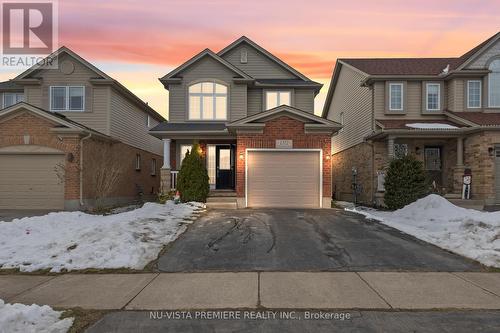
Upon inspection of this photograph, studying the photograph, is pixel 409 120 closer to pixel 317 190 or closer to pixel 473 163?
Result: pixel 473 163

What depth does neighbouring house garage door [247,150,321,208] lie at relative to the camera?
17500mm

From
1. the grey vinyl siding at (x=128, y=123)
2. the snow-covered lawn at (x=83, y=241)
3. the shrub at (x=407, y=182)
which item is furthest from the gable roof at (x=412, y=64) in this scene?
the snow-covered lawn at (x=83, y=241)

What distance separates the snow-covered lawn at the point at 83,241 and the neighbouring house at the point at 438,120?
1281 centimetres

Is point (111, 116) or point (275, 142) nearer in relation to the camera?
point (275, 142)

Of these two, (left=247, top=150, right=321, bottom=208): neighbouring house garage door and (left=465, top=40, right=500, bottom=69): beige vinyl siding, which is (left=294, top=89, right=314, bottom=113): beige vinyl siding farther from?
(left=465, top=40, right=500, bottom=69): beige vinyl siding

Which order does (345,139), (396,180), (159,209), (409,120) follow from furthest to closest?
(345,139) < (409,120) < (396,180) < (159,209)

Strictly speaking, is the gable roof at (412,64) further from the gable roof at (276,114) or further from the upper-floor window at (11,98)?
the upper-floor window at (11,98)

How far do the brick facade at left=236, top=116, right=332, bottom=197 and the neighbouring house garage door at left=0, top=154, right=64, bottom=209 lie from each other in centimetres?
846

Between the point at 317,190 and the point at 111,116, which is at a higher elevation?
the point at 111,116

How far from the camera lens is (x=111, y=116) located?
21.3 metres

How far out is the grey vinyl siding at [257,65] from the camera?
2302 centimetres

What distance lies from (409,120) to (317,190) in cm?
753

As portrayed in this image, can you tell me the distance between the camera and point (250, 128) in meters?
17.4

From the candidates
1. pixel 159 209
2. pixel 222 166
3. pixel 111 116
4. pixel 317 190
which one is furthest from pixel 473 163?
pixel 111 116
